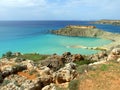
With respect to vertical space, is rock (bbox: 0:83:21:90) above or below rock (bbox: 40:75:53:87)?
below

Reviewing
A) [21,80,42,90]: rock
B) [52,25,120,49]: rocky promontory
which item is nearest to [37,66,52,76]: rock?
[21,80,42,90]: rock

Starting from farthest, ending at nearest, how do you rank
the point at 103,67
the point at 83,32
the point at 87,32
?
the point at 83,32
the point at 87,32
the point at 103,67

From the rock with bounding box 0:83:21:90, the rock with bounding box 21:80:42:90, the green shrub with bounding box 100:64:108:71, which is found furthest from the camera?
the rock with bounding box 0:83:21:90

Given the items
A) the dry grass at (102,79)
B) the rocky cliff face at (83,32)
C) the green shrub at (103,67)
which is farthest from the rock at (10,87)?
the rocky cliff face at (83,32)

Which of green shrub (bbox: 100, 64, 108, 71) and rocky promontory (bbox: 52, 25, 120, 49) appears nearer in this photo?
green shrub (bbox: 100, 64, 108, 71)

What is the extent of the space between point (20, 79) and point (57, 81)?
11.9 ft

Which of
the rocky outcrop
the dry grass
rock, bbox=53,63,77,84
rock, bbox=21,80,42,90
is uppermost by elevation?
the dry grass

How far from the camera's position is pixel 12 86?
21094 millimetres

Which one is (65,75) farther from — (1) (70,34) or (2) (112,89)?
(1) (70,34)

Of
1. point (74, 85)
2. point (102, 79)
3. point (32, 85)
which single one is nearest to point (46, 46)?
point (32, 85)

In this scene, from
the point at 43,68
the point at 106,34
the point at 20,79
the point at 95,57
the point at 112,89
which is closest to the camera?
the point at 112,89

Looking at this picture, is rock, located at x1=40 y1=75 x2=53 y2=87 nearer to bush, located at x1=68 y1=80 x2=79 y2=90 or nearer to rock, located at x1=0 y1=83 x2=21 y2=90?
rock, located at x1=0 y1=83 x2=21 y2=90

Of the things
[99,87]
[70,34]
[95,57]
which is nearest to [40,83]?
[99,87]

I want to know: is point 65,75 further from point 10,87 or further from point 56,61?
point 56,61
